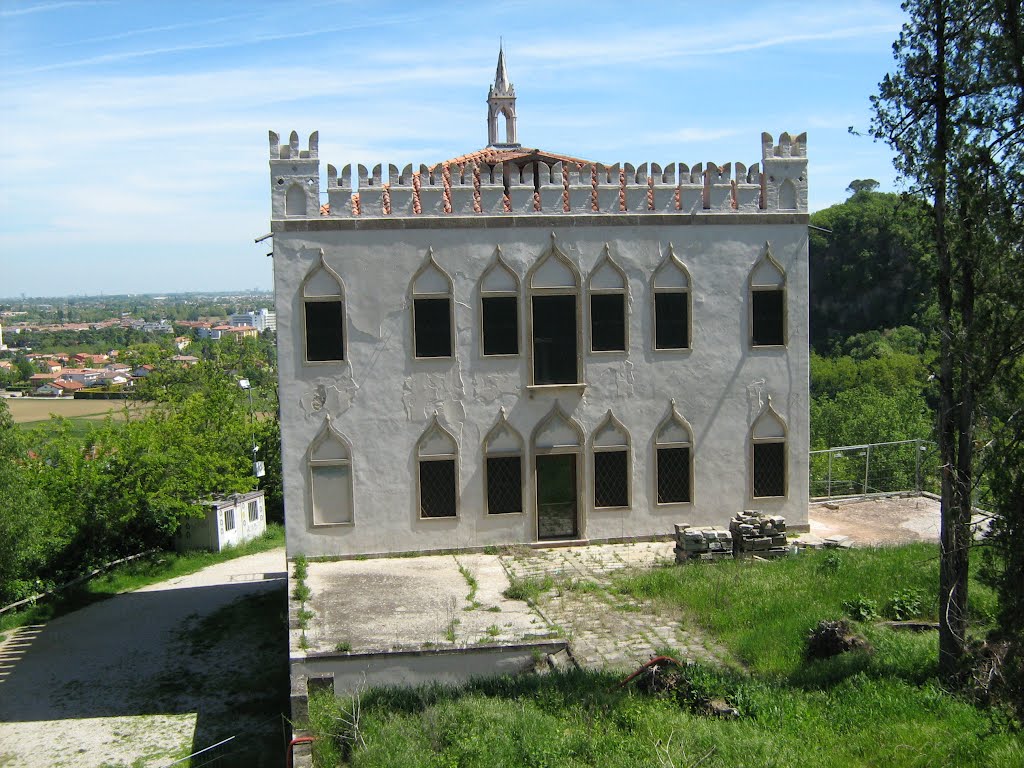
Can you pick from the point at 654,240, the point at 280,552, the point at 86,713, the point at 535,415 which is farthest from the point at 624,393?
the point at 280,552

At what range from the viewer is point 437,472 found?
18156 mm

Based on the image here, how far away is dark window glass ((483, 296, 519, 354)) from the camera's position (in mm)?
18219

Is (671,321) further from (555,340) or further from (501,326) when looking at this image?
(501,326)

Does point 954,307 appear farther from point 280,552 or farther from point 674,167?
point 280,552

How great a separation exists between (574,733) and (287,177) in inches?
451

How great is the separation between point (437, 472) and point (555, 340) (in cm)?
341

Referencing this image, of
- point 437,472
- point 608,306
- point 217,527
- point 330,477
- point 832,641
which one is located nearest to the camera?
point 832,641

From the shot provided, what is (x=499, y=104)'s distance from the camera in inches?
886

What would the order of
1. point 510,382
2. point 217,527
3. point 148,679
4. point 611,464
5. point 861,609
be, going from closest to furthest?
point 861,609
point 148,679
point 510,382
point 611,464
point 217,527

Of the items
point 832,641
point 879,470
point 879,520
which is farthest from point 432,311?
point 879,470

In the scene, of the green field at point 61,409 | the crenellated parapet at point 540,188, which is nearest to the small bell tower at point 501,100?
the crenellated parapet at point 540,188

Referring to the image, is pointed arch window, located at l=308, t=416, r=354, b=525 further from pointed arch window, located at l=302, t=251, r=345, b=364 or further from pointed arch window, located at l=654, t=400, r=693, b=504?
pointed arch window, located at l=654, t=400, r=693, b=504

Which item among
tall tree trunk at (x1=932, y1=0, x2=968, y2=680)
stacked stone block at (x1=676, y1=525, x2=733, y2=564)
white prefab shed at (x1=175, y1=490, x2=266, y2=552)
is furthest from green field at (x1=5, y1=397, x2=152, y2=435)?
tall tree trunk at (x1=932, y1=0, x2=968, y2=680)

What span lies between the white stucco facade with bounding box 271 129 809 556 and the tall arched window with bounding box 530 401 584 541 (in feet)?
0.15
